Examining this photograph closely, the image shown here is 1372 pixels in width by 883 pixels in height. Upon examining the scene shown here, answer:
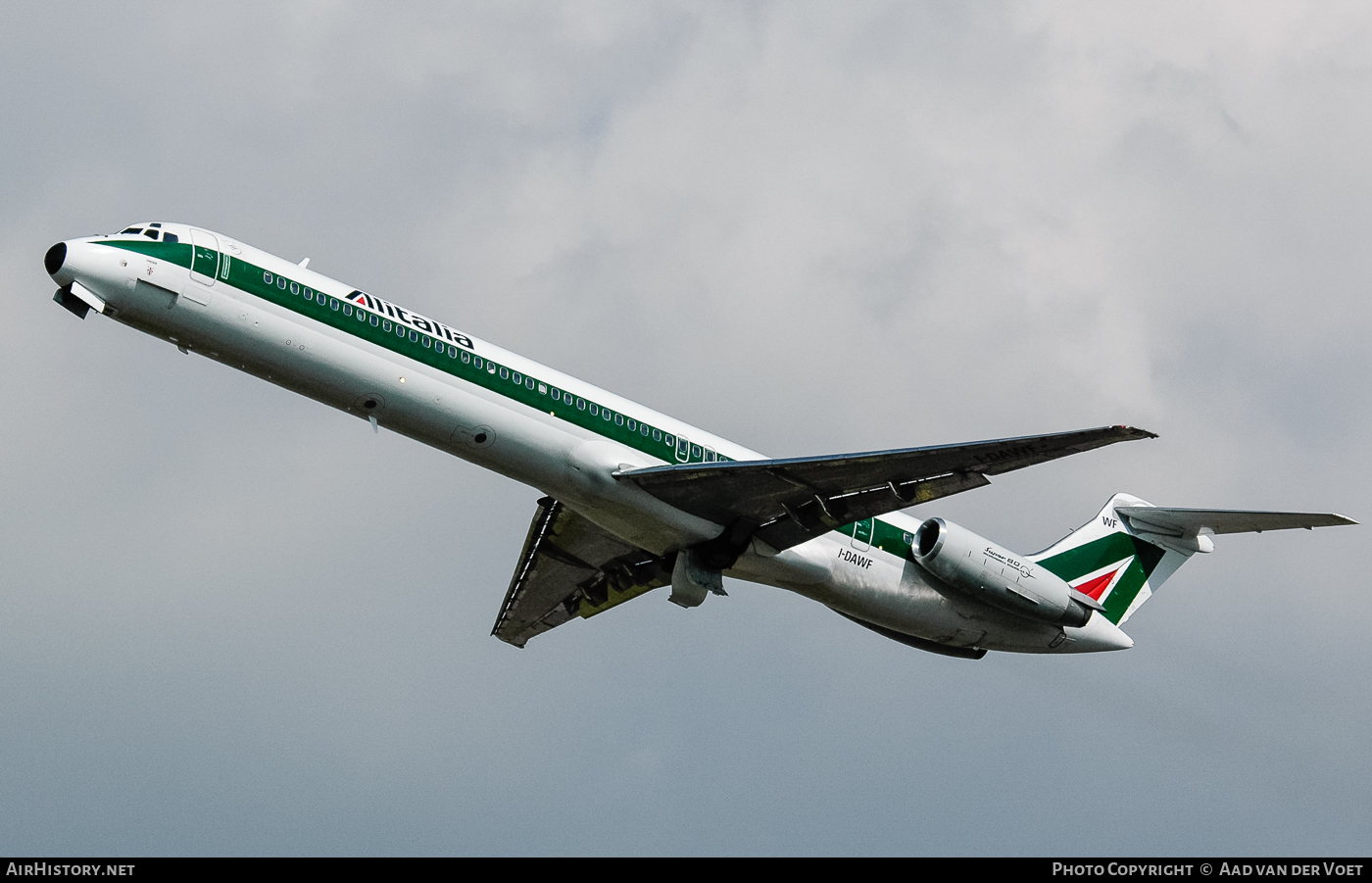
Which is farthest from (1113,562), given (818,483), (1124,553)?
(818,483)

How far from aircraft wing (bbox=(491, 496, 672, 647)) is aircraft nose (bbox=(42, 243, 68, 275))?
35.2ft

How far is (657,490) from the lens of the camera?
2706 centimetres

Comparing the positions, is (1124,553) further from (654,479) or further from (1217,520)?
(654,479)

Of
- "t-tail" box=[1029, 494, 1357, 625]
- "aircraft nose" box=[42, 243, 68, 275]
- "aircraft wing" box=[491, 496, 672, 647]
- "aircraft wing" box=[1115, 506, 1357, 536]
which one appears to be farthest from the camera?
"t-tail" box=[1029, 494, 1357, 625]

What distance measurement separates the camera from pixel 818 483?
2716cm

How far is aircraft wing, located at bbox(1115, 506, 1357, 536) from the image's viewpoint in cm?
2616

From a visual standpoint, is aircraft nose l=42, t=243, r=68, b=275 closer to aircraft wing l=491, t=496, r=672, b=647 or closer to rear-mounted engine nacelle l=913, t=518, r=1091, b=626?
aircraft wing l=491, t=496, r=672, b=647

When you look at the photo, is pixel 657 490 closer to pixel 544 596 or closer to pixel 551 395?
pixel 551 395

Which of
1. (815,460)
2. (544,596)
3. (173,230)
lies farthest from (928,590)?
(173,230)

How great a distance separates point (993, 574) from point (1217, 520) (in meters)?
4.93

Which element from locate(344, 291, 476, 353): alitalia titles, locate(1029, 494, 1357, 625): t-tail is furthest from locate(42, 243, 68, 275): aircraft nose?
locate(1029, 494, 1357, 625): t-tail

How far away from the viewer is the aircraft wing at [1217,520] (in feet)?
85.8

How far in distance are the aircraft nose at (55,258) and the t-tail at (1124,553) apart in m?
19.8

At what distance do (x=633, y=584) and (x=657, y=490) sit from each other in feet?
20.4
